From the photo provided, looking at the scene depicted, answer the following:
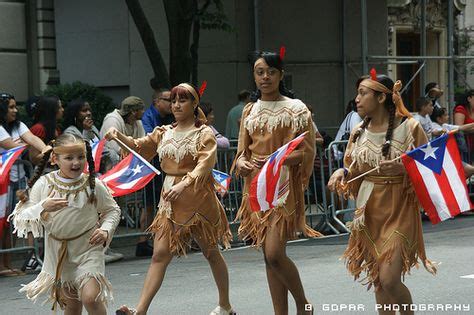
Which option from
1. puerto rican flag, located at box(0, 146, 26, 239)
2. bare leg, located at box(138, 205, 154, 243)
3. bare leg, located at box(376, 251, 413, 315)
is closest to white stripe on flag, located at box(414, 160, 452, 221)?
bare leg, located at box(376, 251, 413, 315)

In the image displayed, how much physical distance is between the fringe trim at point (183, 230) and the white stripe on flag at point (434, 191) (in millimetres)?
2001

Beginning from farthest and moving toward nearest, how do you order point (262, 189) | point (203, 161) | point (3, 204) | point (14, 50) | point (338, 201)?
point (14, 50) < point (338, 201) < point (3, 204) < point (203, 161) < point (262, 189)

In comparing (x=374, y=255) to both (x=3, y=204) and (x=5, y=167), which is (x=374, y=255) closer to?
(x=5, y=167)

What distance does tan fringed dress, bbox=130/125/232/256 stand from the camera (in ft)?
27.1

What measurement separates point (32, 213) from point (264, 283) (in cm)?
370

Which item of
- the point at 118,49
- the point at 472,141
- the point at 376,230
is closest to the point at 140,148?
the point at 376,230

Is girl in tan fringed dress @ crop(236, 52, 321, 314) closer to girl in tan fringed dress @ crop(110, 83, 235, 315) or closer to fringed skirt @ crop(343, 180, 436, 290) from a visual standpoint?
girl in tan fringed dress @ crop(110, 83, 235, 315)

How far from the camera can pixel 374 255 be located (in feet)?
23.4

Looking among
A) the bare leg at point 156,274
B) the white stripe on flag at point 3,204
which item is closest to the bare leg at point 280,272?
the bare leg at point 156,274

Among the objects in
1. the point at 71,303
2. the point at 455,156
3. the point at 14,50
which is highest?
the point at 14,50

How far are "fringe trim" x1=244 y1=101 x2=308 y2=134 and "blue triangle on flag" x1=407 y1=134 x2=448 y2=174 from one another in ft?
3.58

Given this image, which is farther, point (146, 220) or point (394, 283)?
point (146, 220)

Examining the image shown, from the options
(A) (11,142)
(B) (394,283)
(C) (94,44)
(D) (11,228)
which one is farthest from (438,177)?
(C) (94,44)

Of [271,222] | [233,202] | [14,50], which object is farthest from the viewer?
[14,50]
